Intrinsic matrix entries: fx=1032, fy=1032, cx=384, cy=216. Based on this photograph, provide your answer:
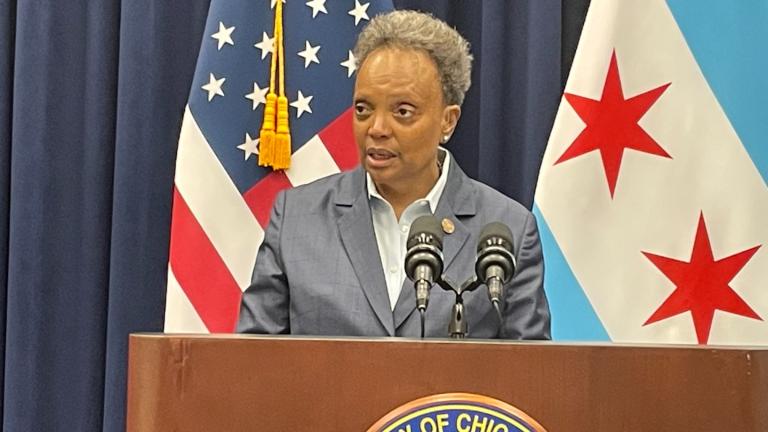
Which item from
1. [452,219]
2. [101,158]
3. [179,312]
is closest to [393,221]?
Answer: [452,219]

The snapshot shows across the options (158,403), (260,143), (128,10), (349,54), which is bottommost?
(158,403)

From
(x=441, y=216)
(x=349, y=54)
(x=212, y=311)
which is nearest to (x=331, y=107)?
Answer: (x=349, y=54)

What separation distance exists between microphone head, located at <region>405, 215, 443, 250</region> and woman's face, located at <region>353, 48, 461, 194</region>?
1.68ft

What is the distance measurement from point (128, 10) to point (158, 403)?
1.91 metres

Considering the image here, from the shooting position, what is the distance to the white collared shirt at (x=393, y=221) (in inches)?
75.0

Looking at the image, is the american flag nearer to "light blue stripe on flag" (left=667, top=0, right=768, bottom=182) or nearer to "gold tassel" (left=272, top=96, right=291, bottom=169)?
"gold tassel" (left=272, top=96, right=291, bottom=169)

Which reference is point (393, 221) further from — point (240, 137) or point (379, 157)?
point (240, 137)

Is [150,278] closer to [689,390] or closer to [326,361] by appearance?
[326,361]

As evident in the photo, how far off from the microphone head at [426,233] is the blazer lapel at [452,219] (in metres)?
0.41

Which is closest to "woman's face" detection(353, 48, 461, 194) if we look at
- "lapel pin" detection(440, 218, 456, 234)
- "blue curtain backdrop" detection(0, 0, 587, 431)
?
"lapel pin" detection(440, 218, 456, 234)

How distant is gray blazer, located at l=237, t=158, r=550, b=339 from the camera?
1778 mm

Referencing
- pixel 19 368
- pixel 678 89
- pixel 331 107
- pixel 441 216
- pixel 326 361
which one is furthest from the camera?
pixel 19 368

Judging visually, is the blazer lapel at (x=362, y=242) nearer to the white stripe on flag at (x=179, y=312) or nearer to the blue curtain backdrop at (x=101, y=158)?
the white stripe on flag at (x=179, y=312)

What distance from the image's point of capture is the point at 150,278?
290 cm
